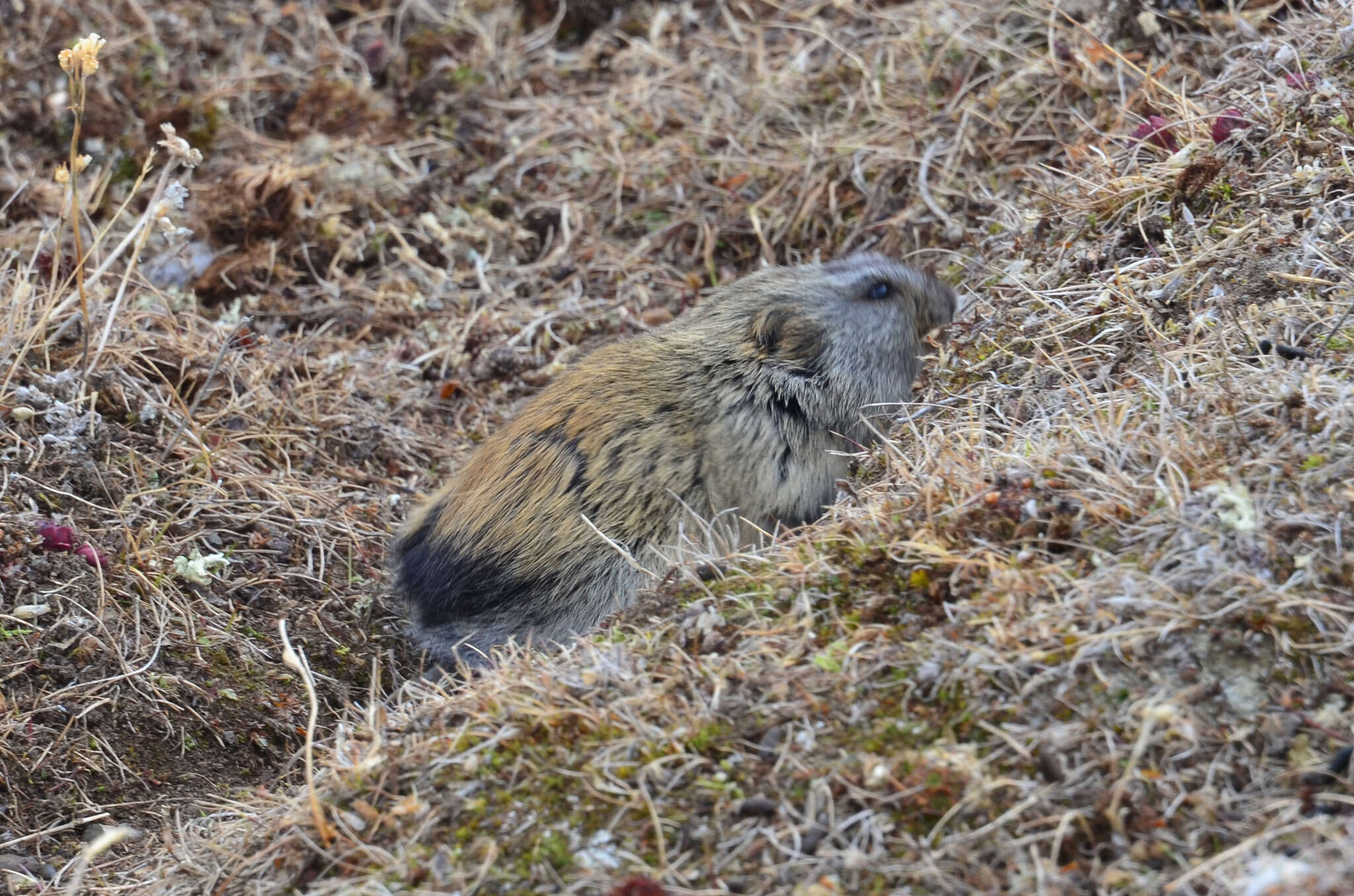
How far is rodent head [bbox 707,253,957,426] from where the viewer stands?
5062mm

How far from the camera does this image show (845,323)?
17.0ft

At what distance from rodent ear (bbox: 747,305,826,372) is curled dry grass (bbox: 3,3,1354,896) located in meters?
0.57

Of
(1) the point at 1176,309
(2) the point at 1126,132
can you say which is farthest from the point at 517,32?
(1) the point at 1176,309

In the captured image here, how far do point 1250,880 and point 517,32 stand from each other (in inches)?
273

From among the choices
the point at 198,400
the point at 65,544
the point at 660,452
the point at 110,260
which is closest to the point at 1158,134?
the point at 660,452

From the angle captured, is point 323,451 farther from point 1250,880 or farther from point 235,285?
point 1250,880

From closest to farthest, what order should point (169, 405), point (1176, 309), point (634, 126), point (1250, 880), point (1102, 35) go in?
point (1250, 880) → point (1176, 309) → point (169, 405) → point (1102, 35) → point (634, 126)

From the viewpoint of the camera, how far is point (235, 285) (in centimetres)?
647

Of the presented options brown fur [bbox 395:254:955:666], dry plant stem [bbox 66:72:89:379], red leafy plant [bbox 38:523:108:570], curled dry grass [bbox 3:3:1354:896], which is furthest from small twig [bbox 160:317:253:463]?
brown fur [bbox 395:254:955:666]

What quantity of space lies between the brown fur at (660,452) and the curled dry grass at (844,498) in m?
0.39

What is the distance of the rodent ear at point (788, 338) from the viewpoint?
506 centimetres

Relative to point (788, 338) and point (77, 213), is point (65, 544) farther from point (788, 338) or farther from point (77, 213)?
point (788, 338)

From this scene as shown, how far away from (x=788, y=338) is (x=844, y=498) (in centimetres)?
106

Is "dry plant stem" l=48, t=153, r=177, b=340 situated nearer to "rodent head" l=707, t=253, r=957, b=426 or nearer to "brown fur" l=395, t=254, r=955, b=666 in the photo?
"brown fur" l=395, t=254, r=955, b=666
